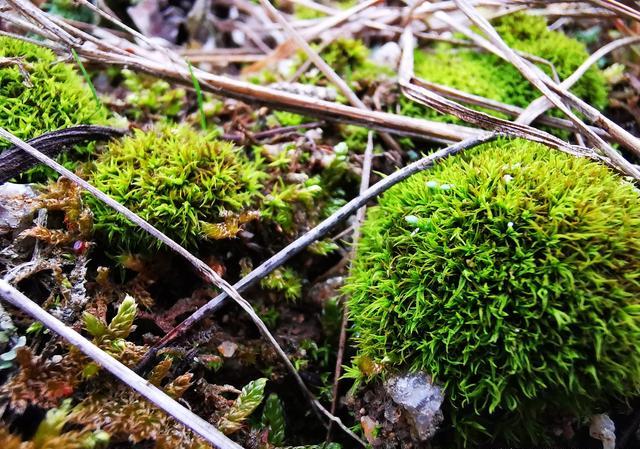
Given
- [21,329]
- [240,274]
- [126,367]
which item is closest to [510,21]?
[240,274]

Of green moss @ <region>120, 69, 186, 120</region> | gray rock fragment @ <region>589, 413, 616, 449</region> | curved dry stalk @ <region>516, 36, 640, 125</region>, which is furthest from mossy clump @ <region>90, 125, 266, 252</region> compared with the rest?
gray rock fragment @ <region>589, 413, 616, 449</region>

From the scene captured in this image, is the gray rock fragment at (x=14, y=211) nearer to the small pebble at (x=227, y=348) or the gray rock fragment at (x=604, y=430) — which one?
the small pebble at (x=227, y=348)

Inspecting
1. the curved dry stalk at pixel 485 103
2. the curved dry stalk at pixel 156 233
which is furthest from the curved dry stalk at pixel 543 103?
the curved dry stalk at pixel 156 233

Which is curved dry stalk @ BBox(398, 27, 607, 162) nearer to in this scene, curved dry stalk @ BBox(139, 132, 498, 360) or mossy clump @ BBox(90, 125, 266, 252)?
curved dry stalk @ BBox(139, 132, 498, 360)

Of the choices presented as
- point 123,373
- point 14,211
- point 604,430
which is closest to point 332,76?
point 14,211

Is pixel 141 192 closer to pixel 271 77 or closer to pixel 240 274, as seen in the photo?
pixel 240 274

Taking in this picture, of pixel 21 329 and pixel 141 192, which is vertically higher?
pixel 141 192
